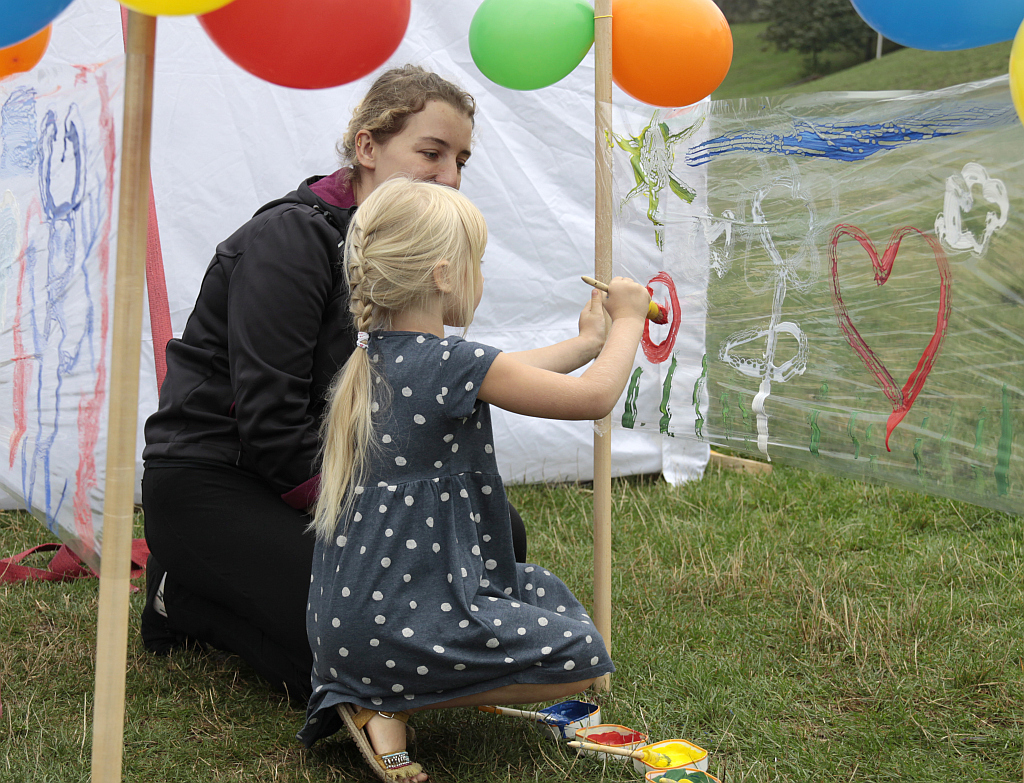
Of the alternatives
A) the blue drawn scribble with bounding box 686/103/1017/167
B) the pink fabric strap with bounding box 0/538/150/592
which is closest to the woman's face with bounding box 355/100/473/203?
the blue drawn scribble with bounding box 686/103/1017/167

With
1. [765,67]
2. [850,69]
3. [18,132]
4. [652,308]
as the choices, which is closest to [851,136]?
[652,308]

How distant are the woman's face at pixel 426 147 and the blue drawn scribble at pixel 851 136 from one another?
Answer: 20.2 inches

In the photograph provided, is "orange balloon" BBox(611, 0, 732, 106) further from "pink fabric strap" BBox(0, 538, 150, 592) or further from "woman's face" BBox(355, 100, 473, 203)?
"pink fabric strap" BBox(0, 538, 150, 592)

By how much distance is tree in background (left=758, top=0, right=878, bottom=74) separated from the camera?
59.3ft

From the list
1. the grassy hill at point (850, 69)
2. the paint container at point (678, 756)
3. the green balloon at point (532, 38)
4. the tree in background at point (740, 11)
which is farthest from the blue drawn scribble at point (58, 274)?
the tree in background at point (740, 11)

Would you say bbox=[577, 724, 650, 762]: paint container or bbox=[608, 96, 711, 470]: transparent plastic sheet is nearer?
bbox=[577, 724, 650, 762]: paint container

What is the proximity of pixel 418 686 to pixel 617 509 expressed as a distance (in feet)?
5.58

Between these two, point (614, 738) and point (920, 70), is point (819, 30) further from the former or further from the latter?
point (614, 738)

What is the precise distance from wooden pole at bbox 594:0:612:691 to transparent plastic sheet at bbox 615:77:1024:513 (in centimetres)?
11

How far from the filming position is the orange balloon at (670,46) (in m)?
1.84

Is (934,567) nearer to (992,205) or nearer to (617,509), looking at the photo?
(617,509)

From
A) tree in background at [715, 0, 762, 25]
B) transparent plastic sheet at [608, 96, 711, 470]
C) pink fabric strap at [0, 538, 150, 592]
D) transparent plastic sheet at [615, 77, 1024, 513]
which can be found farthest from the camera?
tree in background at [715, 0, 762, 25]

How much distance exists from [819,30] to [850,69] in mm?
1882

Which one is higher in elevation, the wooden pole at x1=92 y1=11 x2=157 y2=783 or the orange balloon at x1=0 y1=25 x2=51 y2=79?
the orange balloon at x1=0 y1=25 x2=51 y2=79
